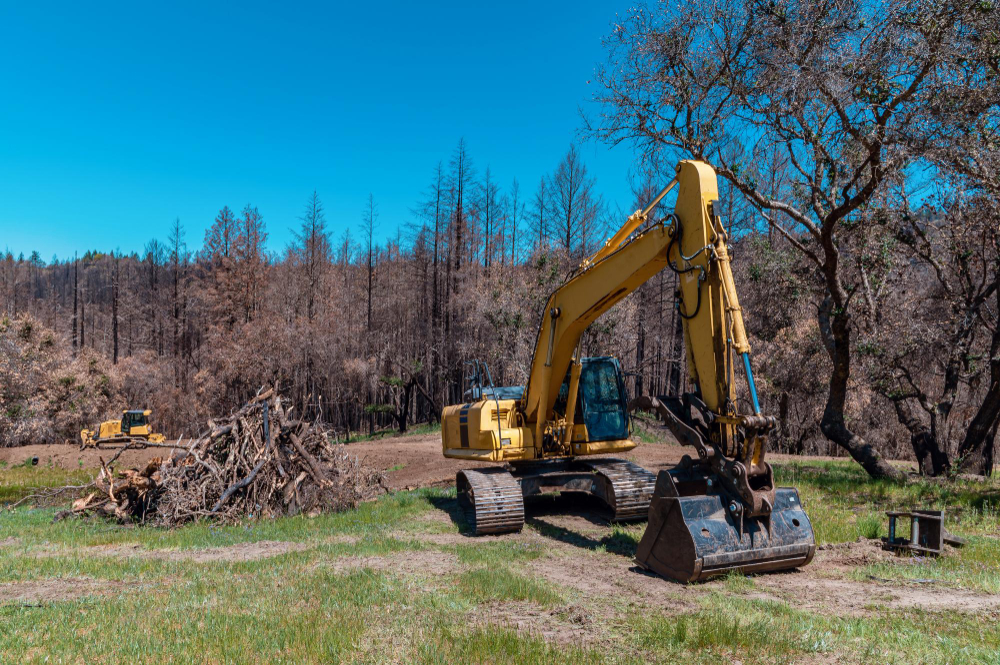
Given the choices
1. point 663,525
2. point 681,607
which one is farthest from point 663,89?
point 681,607

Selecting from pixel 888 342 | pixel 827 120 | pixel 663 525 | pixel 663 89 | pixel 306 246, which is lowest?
pixel 663 525

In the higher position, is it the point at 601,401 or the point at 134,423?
the point at 601,401

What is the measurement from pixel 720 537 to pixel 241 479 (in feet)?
27.6

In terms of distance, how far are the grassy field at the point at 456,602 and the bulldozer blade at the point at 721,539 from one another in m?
0.19

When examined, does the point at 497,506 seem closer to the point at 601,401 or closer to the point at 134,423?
the point at 601,401

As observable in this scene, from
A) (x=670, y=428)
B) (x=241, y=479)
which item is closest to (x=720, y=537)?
(x=670, y=428)

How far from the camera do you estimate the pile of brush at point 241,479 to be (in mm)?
11078

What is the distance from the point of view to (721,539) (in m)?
6.21

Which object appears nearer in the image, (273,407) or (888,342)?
(273,407)

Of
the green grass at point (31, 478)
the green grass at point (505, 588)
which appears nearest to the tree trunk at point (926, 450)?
the green grass at point (505, 588)

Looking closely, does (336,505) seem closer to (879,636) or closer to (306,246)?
(879,636)

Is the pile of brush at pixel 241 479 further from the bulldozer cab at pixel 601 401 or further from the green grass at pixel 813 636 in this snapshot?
the green grass at pixel 813 636

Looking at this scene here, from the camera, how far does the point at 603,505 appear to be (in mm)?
11438

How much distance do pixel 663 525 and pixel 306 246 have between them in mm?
39800
